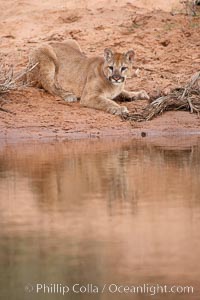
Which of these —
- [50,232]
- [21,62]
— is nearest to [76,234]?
[50,232]

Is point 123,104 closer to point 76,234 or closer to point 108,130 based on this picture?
point 108,130

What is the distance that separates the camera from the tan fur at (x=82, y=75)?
1439cm

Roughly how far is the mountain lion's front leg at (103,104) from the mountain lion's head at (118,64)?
29 centimetres

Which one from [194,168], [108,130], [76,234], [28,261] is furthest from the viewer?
[108,130]

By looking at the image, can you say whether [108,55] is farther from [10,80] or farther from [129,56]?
[10,80]

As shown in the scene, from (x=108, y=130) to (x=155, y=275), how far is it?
6915mm

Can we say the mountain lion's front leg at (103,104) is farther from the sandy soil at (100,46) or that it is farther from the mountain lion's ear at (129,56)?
the mountain lion's ear at (129,56)

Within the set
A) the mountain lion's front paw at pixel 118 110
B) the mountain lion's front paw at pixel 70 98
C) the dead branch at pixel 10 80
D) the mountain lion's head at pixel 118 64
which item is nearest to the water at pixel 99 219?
the mountain lion's front paw at pixel 118 110

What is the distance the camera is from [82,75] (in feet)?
49.3

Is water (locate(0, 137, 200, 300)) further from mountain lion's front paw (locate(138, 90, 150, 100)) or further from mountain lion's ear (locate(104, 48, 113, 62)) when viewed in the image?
mountain lion's front paw (locate(138, 90, 150, 100))

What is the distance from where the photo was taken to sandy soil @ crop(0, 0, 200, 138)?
14.2 m

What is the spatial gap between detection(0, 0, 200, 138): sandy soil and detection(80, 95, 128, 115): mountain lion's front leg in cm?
9

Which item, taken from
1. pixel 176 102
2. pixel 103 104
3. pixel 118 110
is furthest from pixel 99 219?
pixel 176 102

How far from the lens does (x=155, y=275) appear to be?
7.23m
